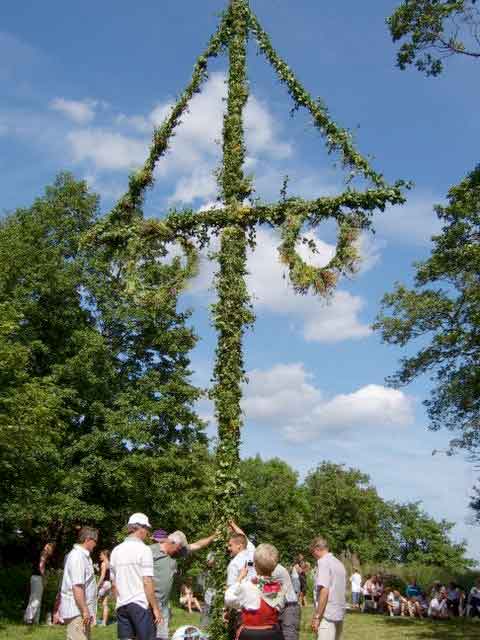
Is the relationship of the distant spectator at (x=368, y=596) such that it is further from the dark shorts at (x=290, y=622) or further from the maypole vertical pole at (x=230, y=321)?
the maypole vertical pole at (x=230, y=321)

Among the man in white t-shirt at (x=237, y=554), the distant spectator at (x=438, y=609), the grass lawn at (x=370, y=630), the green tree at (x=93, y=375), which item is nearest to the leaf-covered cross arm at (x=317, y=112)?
the man in white t-shirt at (x=237, y=554)

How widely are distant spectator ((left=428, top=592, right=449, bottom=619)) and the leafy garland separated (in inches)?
748

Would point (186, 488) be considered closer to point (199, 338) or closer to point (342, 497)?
point (199, 338)

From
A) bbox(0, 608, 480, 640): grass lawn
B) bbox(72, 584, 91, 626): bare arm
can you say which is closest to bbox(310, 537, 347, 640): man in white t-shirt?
bbox(72, 584, 91, 626): bare arm

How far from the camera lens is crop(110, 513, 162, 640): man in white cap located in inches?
259

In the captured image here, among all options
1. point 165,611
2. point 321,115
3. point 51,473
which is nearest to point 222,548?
point 165,611

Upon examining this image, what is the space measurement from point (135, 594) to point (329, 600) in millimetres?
2394

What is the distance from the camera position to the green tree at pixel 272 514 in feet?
190

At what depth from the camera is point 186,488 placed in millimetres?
27406

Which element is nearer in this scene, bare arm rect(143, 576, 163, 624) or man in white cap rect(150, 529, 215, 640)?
bare arm rect(143, 576, 163, 624)

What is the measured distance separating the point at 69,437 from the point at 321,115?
62.7 feet

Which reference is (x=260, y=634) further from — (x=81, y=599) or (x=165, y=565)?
(x=81, y=599)

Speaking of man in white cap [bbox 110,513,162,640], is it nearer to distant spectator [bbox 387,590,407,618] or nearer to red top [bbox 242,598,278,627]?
red top [bbox 242,598,278,627]

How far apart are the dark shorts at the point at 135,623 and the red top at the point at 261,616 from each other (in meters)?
1.71
